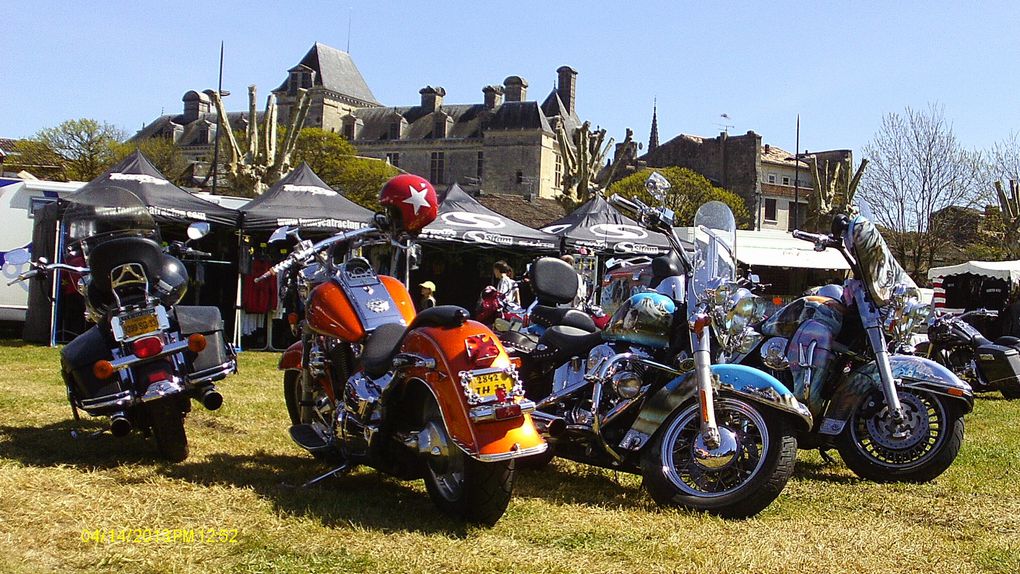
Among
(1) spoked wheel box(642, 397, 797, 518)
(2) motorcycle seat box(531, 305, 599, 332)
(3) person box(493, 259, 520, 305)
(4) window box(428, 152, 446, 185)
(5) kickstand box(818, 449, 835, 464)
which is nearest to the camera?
(1) spoked wheel box(642, 397, 797, 518)

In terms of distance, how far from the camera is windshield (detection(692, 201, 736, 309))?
450 centimetres

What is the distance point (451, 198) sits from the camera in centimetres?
1508

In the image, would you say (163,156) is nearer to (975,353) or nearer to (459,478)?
(975,353)

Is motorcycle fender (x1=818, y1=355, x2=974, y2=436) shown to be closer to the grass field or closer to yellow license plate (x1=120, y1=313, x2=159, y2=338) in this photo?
the grass field

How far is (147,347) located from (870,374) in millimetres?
4356

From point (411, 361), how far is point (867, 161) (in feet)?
109

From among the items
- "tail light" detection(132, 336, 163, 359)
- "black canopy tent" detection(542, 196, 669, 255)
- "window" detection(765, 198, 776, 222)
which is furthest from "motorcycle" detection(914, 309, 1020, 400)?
"window" detection(765, 198, 776, 222)

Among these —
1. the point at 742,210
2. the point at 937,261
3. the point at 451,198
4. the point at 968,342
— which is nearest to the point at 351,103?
the point at 742,210

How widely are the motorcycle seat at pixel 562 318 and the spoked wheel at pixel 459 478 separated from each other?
1.67m

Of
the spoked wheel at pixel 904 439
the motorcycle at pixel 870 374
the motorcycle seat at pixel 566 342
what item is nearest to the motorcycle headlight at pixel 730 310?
the motorcycle seat at pixel 566 342

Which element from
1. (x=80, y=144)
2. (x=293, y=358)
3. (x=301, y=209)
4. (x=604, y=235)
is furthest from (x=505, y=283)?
(x=80, y=144)

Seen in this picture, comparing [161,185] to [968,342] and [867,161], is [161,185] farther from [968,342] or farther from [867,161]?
[867,161]

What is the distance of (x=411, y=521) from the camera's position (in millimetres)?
3918

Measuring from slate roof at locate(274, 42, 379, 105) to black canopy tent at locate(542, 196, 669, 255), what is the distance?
83795 millimetres
